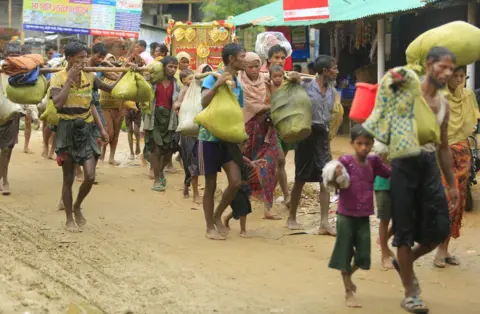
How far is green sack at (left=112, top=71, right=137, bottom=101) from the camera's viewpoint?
29.7ft

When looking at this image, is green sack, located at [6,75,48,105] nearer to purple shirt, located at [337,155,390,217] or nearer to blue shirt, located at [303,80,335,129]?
blue shirt, located at [303,80,335,129]

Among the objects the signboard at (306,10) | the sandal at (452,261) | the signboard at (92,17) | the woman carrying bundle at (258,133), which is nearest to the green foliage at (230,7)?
the signboard at (92,17)

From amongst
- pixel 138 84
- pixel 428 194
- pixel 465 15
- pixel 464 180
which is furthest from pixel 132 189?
pixel 465 15

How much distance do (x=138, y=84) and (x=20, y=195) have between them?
8.23 feet

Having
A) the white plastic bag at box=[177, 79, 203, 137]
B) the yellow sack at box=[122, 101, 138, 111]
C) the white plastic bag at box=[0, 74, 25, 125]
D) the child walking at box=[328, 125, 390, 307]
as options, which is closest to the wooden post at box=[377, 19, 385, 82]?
the yellow sack at box=[122, 101, 138, 111]

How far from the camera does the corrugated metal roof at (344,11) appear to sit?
1441 cm

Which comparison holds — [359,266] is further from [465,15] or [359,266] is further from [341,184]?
[465,15]

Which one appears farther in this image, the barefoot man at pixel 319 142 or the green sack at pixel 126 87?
the green sack at pixel 126 87

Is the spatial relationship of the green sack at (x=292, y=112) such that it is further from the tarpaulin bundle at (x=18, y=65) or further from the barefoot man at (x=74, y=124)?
the tarpaulin bundle at (x=18, y=65)

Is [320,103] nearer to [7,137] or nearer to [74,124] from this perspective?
[74,124]

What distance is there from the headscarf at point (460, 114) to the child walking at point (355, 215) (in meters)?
1.45

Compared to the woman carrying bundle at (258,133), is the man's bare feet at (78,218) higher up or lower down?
lower down

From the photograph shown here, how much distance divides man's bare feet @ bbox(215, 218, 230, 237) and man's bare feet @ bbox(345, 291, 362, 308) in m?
2.55

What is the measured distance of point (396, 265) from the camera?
5758 mm
